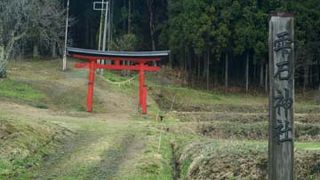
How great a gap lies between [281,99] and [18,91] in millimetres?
22675

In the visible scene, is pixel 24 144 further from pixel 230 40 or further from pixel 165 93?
pixel 230 40

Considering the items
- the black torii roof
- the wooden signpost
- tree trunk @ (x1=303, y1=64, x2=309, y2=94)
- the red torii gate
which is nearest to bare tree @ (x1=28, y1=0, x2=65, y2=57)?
the black torii roof

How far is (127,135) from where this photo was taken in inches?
661

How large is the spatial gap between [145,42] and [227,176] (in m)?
35.3

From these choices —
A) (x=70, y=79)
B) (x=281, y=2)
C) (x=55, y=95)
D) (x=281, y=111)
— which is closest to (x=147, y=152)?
(x=281, y=111)

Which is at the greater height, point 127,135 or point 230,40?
point 230,40

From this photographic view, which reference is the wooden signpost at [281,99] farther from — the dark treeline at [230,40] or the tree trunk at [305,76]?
the tree trunk at [305,76]

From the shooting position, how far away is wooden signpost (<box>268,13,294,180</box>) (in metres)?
6.79

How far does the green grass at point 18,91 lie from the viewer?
26525 millimetres

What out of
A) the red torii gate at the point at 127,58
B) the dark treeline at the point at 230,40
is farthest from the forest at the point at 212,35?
the red torii gate at the point at 127,58

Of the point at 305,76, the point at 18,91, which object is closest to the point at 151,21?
the point at 305,76

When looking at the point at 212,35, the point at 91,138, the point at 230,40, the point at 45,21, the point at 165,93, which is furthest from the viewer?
the point at 230,40

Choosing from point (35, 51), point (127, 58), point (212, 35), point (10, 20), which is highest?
point (10, 20)

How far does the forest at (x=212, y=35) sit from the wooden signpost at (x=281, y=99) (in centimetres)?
2600
